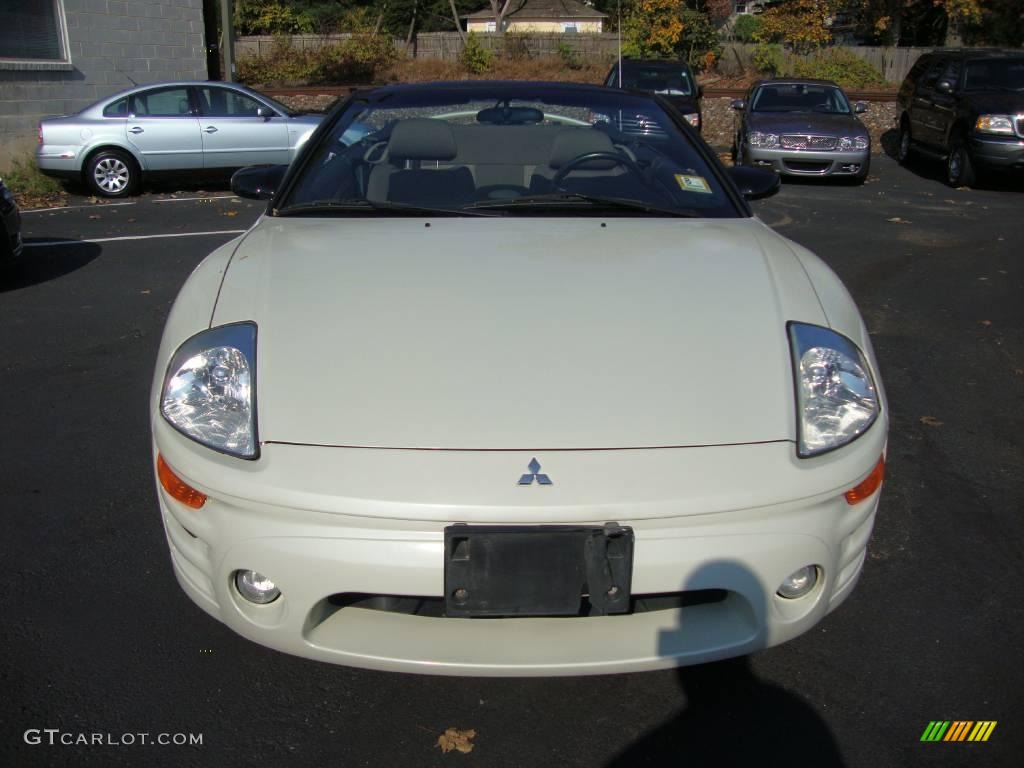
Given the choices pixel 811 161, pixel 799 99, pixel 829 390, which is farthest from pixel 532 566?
pixel 799 99

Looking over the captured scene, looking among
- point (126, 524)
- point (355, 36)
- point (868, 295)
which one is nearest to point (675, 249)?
point (126, 524)

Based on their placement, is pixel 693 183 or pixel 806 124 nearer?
pixel 693 183

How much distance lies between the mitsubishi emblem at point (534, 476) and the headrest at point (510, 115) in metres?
2.01

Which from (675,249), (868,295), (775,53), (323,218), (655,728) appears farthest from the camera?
(775,53)

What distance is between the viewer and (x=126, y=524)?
338cm

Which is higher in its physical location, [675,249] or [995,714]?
[675,249]

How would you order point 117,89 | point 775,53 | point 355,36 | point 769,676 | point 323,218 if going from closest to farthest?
point 769,676, point 323,218, point 117,89, point 775,53, point 355,36

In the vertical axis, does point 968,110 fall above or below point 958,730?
above

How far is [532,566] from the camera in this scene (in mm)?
2072

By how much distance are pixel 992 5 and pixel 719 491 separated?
31.4 metres

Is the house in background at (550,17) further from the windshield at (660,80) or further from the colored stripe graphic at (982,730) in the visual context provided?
the colored stripe graphic at (982,730)

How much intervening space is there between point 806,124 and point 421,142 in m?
10.1

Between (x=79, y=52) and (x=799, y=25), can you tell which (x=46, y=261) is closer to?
(x=79, y=52)

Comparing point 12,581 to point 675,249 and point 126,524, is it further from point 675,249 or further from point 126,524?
point 675,249
